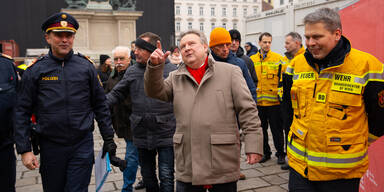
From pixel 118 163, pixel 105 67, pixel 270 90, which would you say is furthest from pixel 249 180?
pixel 105 67

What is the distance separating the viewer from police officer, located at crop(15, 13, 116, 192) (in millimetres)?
3033

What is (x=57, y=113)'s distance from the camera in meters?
3.03

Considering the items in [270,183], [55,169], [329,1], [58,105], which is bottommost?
[270,183]

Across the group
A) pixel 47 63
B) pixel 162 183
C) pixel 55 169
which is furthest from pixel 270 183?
pixel 47 63

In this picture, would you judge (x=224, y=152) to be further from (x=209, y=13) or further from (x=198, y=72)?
(x=209, y=13)

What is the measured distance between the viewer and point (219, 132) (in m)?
2.63

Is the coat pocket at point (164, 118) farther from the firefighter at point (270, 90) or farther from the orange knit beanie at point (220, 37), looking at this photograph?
the firefighter at point (270, 90)

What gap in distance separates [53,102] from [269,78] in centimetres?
411

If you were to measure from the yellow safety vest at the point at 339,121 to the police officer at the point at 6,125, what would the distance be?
313 cm

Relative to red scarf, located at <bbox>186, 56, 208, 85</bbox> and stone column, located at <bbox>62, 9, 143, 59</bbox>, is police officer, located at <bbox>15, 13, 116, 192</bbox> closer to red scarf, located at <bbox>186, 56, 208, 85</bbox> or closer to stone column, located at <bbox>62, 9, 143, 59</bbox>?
red scarf, located at <bbox>186, 56, 208, 85</bbox>

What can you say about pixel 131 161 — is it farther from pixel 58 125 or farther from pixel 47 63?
pixel 47 63

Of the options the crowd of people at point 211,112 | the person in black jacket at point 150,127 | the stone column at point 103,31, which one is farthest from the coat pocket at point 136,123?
the stone column at point 103,31

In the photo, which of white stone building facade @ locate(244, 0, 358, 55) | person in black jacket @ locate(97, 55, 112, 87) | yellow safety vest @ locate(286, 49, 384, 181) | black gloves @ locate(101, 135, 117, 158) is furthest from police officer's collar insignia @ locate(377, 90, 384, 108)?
white stone building facade @ locate(244, 0, 358, 55)

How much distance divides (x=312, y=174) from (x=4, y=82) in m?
3.33
